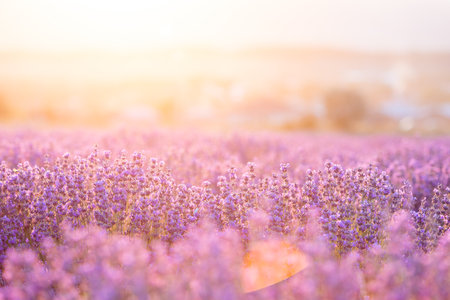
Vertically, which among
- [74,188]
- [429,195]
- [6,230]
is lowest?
[429,195]

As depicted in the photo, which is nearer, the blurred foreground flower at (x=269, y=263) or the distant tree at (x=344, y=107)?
the blurred foreground flower at (x=269, y=263)

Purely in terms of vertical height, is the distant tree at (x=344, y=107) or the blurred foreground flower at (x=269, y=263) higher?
the blurred foreground flower at (x=269, y=263)

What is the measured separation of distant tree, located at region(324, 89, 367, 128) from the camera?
23.8m

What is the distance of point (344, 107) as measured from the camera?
2372 centimetres

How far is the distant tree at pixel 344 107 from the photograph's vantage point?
78.2 ft

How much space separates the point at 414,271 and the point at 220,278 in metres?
0.96

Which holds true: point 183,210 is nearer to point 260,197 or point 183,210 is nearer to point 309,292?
point 260,197

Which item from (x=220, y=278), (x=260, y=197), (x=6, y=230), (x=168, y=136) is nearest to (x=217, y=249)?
(x=220, y=278)

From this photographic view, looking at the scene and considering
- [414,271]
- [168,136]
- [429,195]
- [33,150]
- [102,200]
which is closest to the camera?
[414,271]

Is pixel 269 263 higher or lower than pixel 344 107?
higher

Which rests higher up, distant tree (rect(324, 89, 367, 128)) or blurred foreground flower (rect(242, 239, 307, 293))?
blurred foreground flower (rect(242, 239, 307, 293))

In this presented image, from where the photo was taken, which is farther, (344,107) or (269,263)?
(344,107)

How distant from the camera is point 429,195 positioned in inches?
183

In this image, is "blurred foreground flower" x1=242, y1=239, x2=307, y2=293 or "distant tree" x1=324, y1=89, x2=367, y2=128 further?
"distant tree" x1=324, y1=89, x2=367, y2=128
